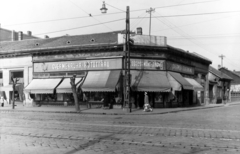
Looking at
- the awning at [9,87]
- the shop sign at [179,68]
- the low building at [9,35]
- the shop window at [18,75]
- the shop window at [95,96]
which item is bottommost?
the shop window at [95,96]

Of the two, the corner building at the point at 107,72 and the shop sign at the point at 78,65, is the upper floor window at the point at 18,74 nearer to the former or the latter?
the corner building at the point at 107,72

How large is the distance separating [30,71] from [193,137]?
2496cm

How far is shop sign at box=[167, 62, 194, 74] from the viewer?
2896 cm

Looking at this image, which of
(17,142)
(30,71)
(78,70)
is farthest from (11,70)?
(17,142)

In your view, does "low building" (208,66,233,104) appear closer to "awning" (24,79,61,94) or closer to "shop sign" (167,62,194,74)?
"shop sign" (167,62,194,74)

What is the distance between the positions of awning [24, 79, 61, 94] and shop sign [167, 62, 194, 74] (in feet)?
38.9

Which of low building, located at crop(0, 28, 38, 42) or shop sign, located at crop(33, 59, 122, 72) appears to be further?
low building, located at crop(0, 28, 38, 42)

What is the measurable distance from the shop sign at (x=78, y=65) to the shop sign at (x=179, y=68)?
18.6 feet

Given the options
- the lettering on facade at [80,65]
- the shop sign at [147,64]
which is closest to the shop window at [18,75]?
the lettering on facade at [80,65]

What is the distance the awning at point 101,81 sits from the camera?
1012 inches

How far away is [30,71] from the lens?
1222 inches

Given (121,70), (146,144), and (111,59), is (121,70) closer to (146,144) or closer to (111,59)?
(111,59)

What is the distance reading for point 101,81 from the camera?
2638cm

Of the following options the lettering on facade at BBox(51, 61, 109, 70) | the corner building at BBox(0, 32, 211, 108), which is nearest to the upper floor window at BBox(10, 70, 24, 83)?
the corner building at BBox(0, 32, 211, 108)
